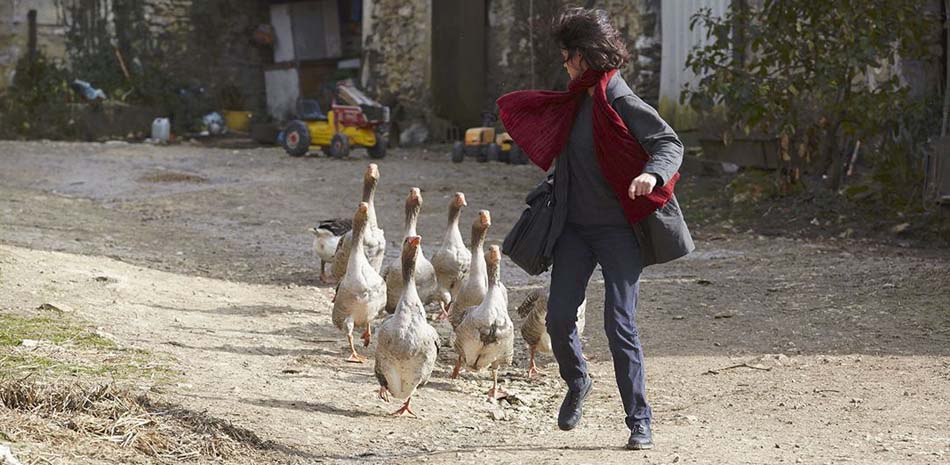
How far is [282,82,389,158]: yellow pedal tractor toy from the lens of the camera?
63.8 feet

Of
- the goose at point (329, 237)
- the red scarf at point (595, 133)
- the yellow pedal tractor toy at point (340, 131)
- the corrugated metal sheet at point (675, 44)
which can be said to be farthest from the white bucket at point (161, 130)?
the red scarf at point (595, 133)

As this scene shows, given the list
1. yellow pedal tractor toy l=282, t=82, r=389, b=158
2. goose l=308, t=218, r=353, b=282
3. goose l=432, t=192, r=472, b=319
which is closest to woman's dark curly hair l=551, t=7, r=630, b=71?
goose l=432, t=192, r=472, b=319

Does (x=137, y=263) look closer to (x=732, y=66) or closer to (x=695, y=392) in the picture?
(x=695, y=392)

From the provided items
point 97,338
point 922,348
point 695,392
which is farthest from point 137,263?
point 922,348

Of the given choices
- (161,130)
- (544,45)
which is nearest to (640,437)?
(544,45)

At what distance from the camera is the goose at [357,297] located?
292 inches

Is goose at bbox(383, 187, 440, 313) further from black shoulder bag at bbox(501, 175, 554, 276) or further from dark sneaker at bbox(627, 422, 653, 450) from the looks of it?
dark sneaker at bbox(627, 422, 653, 450)

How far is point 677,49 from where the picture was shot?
58.0 feet

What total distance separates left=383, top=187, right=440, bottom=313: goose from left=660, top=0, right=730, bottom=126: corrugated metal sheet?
9.24 metres

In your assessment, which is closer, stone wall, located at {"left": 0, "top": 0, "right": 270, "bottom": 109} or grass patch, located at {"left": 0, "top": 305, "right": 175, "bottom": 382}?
grass patch, located at {"left": 0, "top": 305, "right": 175, "bottom": 382}

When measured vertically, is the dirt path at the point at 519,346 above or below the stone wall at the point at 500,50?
below

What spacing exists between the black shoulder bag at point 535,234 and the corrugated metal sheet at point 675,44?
11.9 m

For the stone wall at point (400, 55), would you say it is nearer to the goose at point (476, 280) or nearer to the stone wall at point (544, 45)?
the stone wall at point (544, 45)

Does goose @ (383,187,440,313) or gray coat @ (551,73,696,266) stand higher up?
gray coat @ (551,73,696,266)
